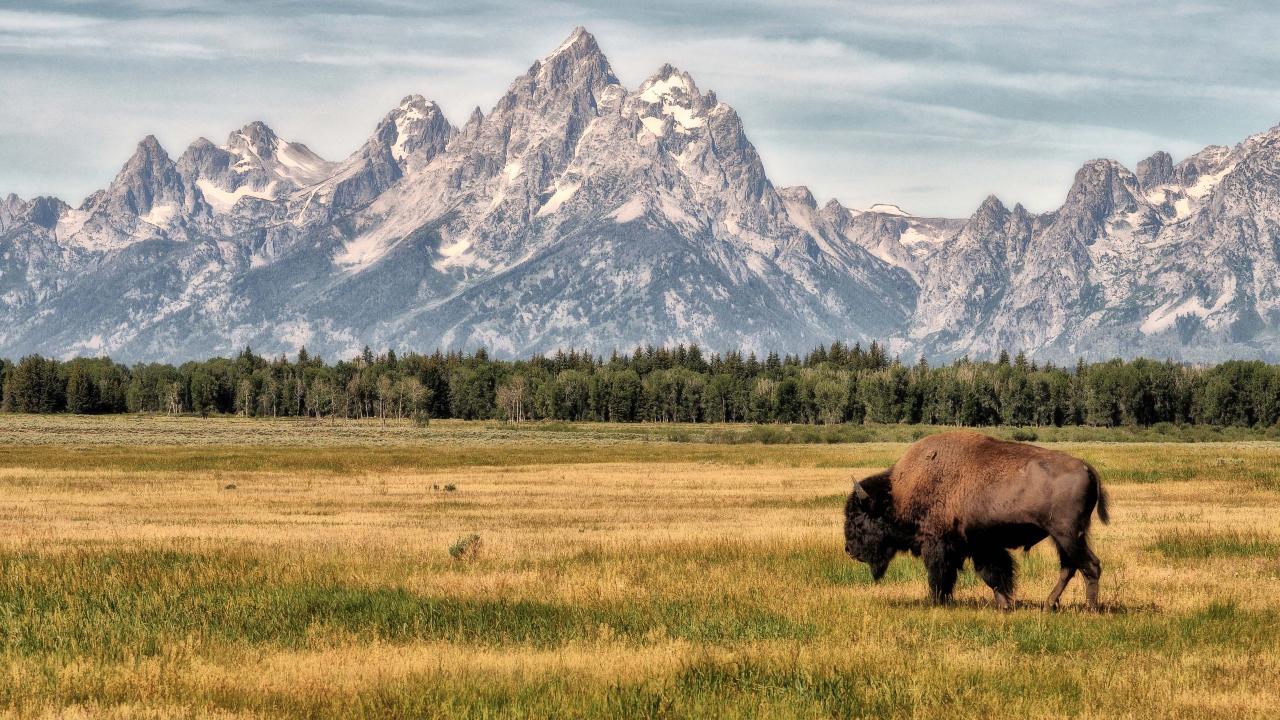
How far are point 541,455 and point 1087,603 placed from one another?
80808 millimetres

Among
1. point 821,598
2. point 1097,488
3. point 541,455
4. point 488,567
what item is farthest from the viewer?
point 541,455

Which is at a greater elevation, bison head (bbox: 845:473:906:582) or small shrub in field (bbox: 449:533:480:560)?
bison head (bbox: 845:473:906:582)

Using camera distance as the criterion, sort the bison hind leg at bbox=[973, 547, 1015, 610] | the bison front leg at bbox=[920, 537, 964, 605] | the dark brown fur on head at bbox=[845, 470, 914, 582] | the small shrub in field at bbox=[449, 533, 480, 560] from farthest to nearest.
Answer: the small shrub in field at bbox=[449, 533, 480, 560]
the dark brown fur on head at bbox=[845, 470, 914, 582]
the bison front leg at bbox=[920, 537, 964, 605]
the bison hind leg at bbox=[973, 547, 1015, 610]

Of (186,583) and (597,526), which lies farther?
(597,526)

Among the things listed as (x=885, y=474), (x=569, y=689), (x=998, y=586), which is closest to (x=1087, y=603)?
(x=998, y=586)

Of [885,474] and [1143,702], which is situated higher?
[885,474]

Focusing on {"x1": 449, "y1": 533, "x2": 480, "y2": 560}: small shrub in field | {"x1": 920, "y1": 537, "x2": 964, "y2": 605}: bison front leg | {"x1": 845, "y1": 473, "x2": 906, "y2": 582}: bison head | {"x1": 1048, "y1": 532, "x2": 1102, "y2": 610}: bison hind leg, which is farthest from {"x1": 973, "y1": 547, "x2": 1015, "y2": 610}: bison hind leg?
{"x1": 449, "y1": 533, "x2": 480, "y2": 560}: small shrub in field

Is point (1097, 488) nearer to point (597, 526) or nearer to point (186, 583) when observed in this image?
point (186, 583)

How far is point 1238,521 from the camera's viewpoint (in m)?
34.1

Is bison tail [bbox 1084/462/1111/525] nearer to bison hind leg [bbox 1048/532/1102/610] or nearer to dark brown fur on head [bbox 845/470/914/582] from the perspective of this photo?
bison hind leg [bbox 1048/532/1102/610]

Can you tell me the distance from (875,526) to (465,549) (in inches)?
378

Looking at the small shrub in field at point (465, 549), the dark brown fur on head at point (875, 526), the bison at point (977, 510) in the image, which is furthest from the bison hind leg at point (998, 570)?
the small shrub in field at point (465, 549)

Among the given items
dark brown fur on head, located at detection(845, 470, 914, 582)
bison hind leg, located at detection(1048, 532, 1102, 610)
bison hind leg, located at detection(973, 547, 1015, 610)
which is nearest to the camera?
bison hind leg, located at detection(1048, 532, 1102, 610)

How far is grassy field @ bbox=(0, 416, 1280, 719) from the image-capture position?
12.7 metres
